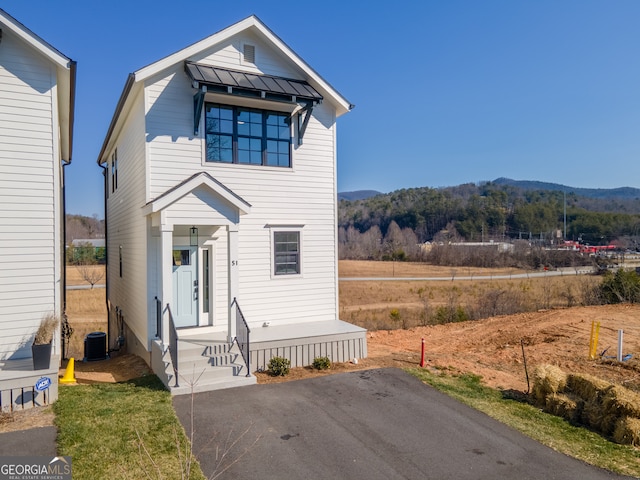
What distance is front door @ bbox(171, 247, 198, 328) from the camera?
1102 centimetres

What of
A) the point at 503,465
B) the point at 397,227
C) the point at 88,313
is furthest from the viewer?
the point at 397,227

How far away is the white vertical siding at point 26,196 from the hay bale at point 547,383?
10.2 meters

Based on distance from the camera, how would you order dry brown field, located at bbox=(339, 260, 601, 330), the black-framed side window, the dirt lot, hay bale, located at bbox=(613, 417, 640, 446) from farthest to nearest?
1. dry brown field, located at bbox=(339, 260, 601, 330)
2. the black-framed side window
3. the dirt lot
4. hay bale, located at bbox=(613, 417, 640, 446)

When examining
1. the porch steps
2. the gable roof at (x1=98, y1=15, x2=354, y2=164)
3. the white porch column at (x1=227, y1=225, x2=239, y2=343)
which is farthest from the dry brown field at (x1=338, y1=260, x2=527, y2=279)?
the porch steps

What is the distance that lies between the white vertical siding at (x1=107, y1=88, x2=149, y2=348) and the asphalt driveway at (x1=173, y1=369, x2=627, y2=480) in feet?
13.7

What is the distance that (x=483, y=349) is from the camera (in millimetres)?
14000

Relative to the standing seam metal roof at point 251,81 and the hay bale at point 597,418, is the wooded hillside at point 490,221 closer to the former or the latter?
the hay bale at point 597,418

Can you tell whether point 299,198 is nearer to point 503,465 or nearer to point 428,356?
point 428,356

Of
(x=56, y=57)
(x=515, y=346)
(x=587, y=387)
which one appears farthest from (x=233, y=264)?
(x=515, y=346)

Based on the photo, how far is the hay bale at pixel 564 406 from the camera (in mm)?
7996

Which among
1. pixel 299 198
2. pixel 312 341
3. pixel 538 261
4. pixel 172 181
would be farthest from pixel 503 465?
pixel 538 261

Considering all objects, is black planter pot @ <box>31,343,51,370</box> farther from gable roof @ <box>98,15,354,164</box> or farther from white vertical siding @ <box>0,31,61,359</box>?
gable roof @ <box>98,15,354,164</box>

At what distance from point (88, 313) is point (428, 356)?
27.2 m

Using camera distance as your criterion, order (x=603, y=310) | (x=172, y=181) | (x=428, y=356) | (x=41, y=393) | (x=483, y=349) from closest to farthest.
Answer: (x=41, y=393) < (x=172, y=181) < (x=428, y=356) < (x=483, y=349) < (x=603, y=310)
